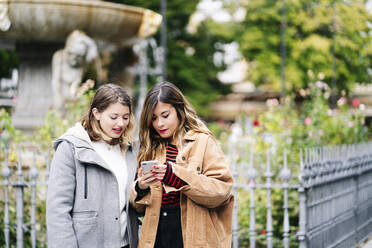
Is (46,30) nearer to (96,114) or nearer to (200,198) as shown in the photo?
(96,114)

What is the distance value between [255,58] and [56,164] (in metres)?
18.8

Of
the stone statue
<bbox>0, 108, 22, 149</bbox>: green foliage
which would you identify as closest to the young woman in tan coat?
<bbox>0, 108, 22, 149</bbox>: green foliage

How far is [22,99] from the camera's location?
816cm

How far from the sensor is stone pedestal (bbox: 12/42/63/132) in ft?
26.5

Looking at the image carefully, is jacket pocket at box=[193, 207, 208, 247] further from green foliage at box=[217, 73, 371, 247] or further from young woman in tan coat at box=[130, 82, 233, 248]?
green foliage at box=[217, 73, 371, 247]

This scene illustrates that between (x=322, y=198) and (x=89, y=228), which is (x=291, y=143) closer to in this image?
(x=322, y=198)

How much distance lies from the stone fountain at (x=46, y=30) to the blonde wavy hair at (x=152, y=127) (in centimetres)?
467

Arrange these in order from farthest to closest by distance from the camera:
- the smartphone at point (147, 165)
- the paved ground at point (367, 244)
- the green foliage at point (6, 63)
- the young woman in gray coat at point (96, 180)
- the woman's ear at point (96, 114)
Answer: the green foliage at point (6, 63), the paved ground at point (367, 244), the woman's ear at point (96, 114), the young woman in gray coat at point (96, 180), the smartphone at point (147, 165)

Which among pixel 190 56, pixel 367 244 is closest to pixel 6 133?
pixel 367 244

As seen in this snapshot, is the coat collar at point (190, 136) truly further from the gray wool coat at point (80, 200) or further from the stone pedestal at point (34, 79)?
the stone pedestal at point (34, 79)

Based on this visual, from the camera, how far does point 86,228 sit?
2.54 meters

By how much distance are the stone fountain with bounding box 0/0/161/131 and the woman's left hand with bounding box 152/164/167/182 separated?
16.5 feet

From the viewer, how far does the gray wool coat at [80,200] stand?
2.49 m

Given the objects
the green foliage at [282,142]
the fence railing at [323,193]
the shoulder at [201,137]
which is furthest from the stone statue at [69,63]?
the shoulder at [201,137]
